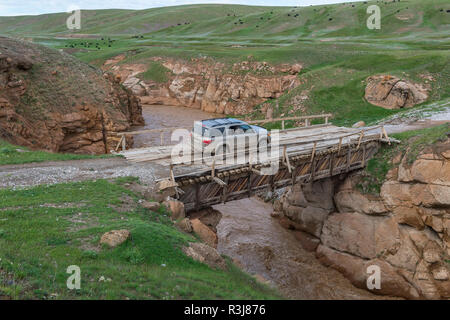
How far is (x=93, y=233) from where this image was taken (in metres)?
11.1

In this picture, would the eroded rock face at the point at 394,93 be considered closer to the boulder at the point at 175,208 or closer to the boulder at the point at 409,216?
the boulder at the point at 409,216

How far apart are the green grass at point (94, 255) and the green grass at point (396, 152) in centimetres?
1417

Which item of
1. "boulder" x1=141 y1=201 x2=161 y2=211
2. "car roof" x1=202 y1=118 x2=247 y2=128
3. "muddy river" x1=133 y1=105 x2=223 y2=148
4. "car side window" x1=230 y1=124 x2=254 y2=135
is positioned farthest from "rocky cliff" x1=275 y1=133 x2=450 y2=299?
"muddy river" x1=133 y1=105 x2=223 y2=148

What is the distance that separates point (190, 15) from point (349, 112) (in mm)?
126882

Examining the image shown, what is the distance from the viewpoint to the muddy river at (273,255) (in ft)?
66.1

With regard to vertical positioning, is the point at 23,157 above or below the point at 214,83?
below

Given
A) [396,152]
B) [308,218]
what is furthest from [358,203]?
[396,152]

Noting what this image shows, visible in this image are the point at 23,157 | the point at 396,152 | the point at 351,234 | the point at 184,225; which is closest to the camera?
the point at 184,225

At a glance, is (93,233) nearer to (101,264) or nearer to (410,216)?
(101,264)

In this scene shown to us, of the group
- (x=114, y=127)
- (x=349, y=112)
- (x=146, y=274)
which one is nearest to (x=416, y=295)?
(x=146, y=274)

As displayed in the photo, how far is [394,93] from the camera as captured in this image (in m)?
39.6

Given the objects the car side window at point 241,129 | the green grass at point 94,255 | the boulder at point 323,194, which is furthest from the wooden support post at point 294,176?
Answer: the green grass at point 94,255

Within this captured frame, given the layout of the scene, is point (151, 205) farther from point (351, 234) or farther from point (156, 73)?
point (156, 73)

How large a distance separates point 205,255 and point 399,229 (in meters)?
14.7
